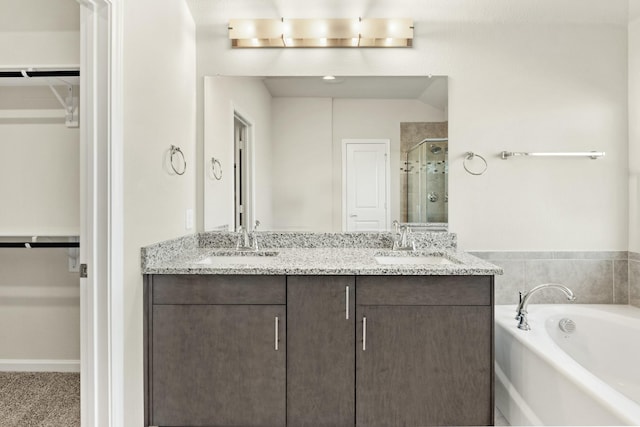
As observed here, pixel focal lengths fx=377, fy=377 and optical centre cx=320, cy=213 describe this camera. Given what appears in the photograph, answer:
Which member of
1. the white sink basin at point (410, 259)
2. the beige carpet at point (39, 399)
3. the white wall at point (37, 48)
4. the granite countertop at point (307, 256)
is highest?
the white wall at point (37, 48)

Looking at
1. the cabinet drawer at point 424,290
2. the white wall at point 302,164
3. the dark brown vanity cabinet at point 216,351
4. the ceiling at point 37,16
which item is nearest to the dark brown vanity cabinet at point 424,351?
the cabinet drawer at point 424,290

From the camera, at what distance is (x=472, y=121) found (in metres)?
2.39

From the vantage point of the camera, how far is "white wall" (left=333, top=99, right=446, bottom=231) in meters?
2.41

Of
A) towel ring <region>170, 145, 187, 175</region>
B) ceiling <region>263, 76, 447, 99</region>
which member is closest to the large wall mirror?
ceiling <region>263, 76, 447, 99</region>

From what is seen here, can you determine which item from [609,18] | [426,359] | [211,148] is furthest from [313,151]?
[609,18]

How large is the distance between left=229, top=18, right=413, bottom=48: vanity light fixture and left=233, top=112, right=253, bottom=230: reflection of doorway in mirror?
1.78 ft

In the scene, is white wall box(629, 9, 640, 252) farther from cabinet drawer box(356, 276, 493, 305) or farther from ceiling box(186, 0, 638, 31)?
cabinet drawer box(356, 276, 493, 305)

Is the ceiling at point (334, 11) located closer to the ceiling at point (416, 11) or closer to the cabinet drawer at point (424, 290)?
the ceiling at point (416, 11)

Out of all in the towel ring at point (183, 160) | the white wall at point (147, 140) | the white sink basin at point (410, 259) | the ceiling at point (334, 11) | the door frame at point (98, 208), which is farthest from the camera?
the ceiling at point (334, 11)

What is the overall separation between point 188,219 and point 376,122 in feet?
4.36

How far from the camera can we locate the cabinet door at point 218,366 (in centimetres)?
177

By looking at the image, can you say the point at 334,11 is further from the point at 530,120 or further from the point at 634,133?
the point at 634,133

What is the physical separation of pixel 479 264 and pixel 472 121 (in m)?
1.01

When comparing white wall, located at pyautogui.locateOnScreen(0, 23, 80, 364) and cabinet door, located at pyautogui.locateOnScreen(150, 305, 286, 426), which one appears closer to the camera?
cabinet door, located at pyautogui.locateOnScreen(150, 305, 286, 426)
